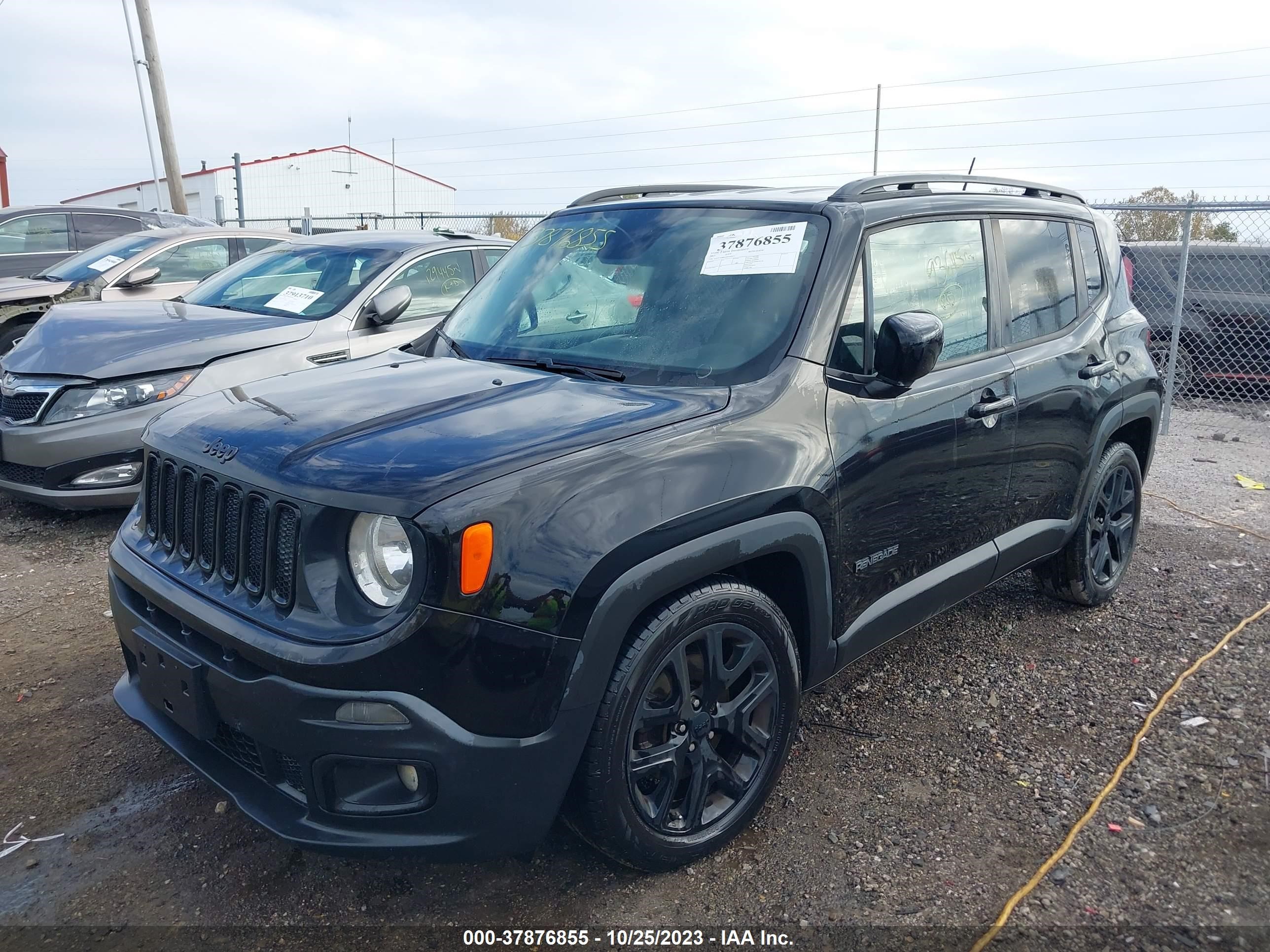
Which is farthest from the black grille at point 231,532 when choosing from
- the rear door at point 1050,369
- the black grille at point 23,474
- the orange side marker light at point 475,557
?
the black grille at point 23,474

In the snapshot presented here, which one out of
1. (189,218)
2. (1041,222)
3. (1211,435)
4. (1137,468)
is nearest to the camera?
(1041,222)

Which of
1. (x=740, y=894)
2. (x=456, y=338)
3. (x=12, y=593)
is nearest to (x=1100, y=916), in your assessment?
(x=740, y=894)

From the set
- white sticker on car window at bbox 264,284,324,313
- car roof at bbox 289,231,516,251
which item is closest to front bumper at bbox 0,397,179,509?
white sticker on car window at bbox 264,284,324,313

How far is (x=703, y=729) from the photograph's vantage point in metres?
2.66

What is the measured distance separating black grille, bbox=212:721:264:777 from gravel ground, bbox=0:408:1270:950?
30 centimetres

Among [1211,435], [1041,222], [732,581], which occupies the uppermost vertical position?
[1041,222]

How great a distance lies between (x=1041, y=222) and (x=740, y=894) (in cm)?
296

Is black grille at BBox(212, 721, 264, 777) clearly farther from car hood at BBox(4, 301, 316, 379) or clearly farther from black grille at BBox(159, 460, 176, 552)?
car hood at BBox(4, 301, 316, 379)

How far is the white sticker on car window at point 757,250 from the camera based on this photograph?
10.1 ft

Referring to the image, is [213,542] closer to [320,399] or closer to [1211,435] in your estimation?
[320,399]

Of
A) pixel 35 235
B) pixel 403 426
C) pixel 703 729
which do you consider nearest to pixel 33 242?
pixel 35 235

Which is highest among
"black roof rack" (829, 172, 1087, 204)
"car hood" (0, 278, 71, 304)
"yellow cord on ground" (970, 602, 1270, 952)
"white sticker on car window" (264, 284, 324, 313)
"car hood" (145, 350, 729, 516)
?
"black roof rack" (829, 172, 1087, 204)

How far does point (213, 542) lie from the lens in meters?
2.56

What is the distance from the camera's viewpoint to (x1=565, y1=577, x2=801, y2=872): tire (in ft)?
7.88
